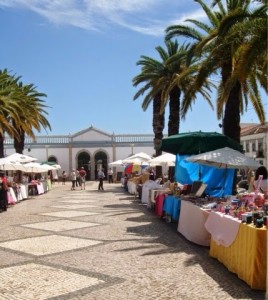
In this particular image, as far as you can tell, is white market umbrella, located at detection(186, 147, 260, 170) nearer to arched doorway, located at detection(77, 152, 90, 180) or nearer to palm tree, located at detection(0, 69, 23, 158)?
palm tree, located at detection(0, 69, 23, 158)

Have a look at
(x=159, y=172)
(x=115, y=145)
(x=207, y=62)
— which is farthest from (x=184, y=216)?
(x=115, y=145)

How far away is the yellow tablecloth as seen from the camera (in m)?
5.96

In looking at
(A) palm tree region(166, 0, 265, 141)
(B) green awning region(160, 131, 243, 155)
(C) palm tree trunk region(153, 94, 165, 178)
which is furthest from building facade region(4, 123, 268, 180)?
(B) green awning region(160, 131, 243, 155)

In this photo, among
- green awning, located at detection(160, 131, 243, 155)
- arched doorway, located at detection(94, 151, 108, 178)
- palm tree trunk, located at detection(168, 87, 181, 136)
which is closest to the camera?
green awning, located at detection(160, 131, 243, 155)

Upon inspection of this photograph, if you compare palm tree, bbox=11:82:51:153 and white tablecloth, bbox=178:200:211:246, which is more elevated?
palm tree, bbox=11:82:51:153

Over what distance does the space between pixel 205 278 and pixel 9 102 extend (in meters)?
19.9

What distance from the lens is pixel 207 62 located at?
45.6 feet

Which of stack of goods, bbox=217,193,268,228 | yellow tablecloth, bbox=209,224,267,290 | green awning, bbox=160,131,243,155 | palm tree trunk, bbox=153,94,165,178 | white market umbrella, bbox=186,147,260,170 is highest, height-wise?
palm tree trunk, bbox=153,94,165,178

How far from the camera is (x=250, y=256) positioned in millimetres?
6105

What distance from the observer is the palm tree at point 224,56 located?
12555mm

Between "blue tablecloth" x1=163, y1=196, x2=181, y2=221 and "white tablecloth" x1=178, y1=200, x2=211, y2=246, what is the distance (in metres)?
1.36

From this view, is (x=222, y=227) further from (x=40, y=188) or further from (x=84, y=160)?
(x=84, y=160)

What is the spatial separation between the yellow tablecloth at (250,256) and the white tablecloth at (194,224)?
2083 millimetres

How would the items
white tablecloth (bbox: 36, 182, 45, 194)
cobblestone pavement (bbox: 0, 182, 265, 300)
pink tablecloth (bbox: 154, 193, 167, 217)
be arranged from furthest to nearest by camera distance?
1. white tablecloth (bbox: 36, 182, 45, 194)
2. pink tablecloth (bbox: 154, 193, 167, 217)
3. cobblestone pavement (bbox: 0, 182, 265, 300)
